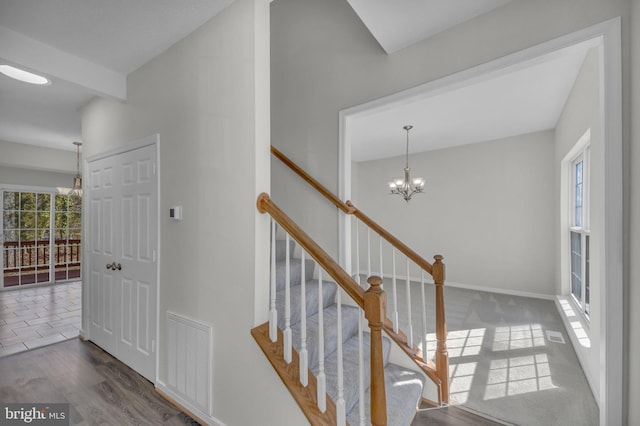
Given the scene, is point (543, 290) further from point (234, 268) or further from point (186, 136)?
point (186, 136)

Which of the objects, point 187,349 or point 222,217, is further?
point 187,349

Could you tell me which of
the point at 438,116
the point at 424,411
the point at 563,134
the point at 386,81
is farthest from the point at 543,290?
the point at 386,81

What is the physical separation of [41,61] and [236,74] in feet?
5.30

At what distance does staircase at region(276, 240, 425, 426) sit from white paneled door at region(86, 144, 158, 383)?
113 centimetres

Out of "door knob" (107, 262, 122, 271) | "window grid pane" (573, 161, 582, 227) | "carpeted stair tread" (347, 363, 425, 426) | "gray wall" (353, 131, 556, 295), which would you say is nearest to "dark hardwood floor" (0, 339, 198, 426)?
"door knob" (107, 262, 122, 271)

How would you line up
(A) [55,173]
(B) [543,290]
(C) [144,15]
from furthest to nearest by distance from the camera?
1. (A) [55,173]
2. (B) [543,290]
3. (C) [144,15]

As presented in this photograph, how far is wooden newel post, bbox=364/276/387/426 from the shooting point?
1173 millimetres

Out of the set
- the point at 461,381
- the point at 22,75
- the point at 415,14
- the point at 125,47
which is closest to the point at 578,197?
the point at 461,381

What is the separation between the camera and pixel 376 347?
1.21 metres

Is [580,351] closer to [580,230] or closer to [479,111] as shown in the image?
[580,230]

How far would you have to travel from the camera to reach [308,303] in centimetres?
210

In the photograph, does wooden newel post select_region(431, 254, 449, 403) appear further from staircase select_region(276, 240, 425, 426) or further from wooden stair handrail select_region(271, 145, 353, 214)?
wooden stair handrail select_region(271, 145, 353, 214)

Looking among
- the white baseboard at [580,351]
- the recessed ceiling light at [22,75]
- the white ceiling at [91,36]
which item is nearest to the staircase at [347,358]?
the white baseboard at [580,351]

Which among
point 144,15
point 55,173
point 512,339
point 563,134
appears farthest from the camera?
point 55,173
